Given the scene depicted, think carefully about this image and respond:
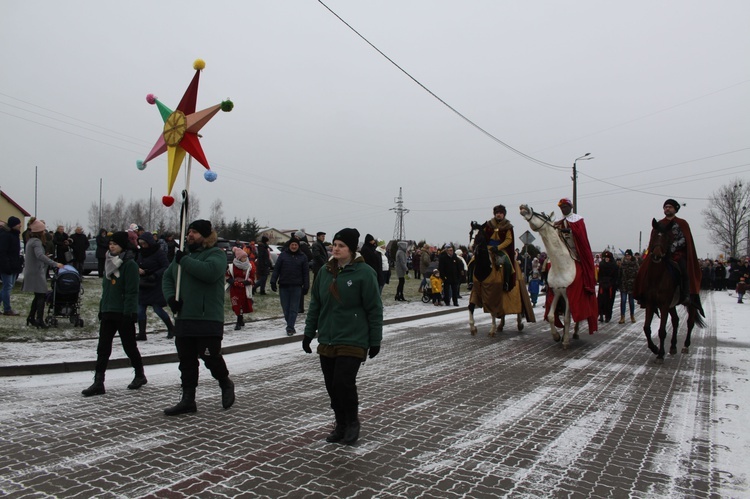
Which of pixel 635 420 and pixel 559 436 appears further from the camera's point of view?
pixel 635 420

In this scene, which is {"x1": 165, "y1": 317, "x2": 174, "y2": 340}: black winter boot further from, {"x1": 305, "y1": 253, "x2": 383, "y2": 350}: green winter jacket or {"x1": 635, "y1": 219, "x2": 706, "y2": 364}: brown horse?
{"x1": 635, "y1": 219, "x2": 706, "y2": 364}: brown horse

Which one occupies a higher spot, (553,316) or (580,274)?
(580,274)

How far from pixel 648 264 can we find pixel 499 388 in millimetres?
4036

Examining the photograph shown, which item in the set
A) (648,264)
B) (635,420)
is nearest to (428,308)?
(648,264)

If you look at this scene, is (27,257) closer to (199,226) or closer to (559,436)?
(199,226)

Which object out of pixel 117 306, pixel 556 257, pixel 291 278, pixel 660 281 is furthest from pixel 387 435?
pixel 291 278

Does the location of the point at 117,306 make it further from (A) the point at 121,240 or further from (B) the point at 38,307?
(B) the point at 38,307

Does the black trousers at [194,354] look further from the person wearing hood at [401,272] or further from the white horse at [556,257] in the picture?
the person wearing hood at [401,272]

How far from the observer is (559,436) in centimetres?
518

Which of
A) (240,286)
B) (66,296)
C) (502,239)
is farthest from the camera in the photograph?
(240,286)

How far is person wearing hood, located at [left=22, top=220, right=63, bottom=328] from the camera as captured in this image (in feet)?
34.4

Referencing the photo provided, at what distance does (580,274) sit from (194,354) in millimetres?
7043

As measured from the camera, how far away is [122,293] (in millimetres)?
6867

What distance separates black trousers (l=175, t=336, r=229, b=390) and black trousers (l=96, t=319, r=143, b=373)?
50.7 inches
